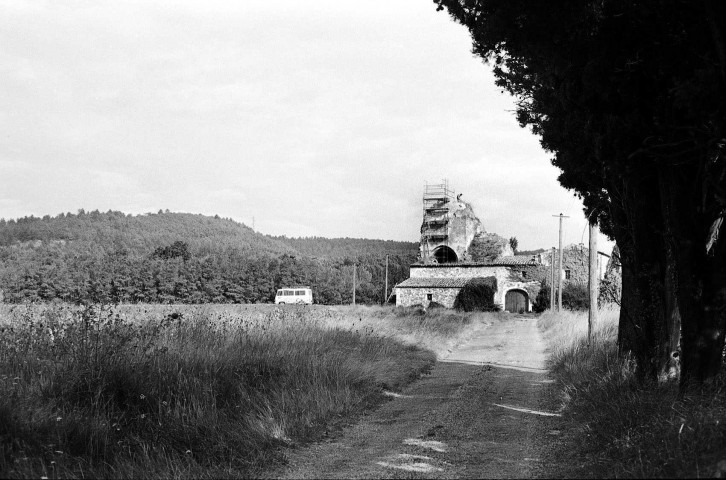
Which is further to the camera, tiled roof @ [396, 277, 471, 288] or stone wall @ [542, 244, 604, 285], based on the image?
stone wall @ [542, 244, 604, 285]

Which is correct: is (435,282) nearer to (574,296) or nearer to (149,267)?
(574,296)

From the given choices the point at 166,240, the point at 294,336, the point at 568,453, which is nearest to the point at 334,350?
the point at 294,336

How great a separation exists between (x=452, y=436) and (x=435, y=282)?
41.1 m

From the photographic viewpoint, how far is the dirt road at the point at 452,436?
5637 mm

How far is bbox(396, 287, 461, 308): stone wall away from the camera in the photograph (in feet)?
153

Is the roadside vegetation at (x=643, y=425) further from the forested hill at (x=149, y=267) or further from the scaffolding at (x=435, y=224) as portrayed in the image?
the scaffolding at (x=435, y=224)

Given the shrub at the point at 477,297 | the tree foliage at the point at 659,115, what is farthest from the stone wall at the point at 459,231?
the tree foliage at the point at 659,115

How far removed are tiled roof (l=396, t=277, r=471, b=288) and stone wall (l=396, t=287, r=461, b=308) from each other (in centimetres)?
24

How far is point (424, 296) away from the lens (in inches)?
1853

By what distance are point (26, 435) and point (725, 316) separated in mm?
6878

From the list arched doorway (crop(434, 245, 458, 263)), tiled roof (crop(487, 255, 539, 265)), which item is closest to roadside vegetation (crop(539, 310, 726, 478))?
tiled roof (crop(487, 255, 539, 265))

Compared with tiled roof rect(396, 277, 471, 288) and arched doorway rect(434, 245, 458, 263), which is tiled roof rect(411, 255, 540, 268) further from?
arched doorway rect(434, 245, 458, 263)

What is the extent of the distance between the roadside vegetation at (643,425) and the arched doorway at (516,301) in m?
40.4

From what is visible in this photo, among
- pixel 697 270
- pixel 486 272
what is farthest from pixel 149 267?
pixel 697 270
